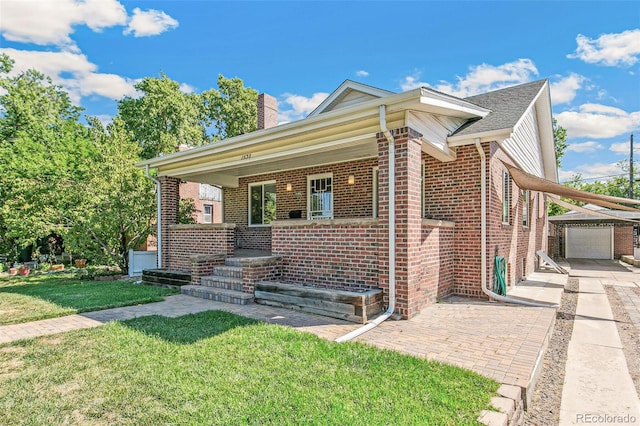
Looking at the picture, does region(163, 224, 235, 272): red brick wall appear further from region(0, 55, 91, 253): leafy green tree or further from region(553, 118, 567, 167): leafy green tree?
region(553, 118, 567, 167): leafy green tree

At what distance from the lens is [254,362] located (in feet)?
11.4

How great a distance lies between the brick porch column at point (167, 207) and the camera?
9836 mm

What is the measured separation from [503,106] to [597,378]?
6784 millimetres

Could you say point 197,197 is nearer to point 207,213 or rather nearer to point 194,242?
point 207,213

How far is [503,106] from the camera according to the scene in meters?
8.47

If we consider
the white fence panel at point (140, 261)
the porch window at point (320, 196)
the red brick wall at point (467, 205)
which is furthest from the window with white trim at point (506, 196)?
the white fence panel at point (140, 261)

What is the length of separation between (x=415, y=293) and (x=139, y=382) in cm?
398

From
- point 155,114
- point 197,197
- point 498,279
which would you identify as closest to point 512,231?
point 498,279

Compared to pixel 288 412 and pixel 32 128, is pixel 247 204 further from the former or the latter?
pixel 32 128

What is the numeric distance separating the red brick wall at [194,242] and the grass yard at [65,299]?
1234 mm

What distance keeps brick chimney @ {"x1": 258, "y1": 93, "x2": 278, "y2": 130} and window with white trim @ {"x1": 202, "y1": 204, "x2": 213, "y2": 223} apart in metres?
13.2

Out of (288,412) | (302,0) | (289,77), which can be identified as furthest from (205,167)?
(289,77)

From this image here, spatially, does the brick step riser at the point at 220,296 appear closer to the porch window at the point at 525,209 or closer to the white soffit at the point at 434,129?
the white soffit at the point at 434,129

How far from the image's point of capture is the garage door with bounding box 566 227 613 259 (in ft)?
65.4
